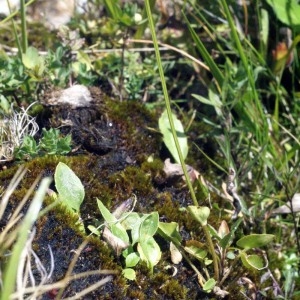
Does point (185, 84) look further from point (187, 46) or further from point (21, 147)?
point (21, 147)

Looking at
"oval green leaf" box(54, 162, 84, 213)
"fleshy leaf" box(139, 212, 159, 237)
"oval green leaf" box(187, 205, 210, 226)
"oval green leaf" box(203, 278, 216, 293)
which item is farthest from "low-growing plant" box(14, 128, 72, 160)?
"oval green leaf" box(203, 278, 216, 293)

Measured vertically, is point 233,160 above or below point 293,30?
below

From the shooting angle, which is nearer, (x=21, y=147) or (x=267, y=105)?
(x=21, y=147)

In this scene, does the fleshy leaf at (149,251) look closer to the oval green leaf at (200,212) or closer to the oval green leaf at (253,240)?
the oval green leaf at (200,212)

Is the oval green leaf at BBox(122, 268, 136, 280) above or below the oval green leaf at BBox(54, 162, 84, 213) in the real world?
below

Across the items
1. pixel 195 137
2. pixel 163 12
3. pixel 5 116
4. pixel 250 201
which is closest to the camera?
pixel 5 116

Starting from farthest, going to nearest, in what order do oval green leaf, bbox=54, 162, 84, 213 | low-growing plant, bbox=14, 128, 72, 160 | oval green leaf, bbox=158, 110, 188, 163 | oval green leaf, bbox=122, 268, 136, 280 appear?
oval green leaf, bbox=158, 110, 188, 163 < low-growing plant, bbox=14, 128, 72, 160 < oval green leaf, bbox=54, 162, 84, 213 < oval green leaf, bbox=122, 268, 136, 280

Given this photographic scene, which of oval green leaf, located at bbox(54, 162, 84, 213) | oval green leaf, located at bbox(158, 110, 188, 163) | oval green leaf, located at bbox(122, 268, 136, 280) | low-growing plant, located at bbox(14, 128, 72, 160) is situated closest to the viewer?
oval green leaf, located at bbox(122, 268, 136, 280)

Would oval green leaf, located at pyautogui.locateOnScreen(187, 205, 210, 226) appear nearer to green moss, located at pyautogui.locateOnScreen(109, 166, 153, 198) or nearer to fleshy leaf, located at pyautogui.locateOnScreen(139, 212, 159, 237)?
fleshy leaf, located at pyautogui.locateOnScreen(139, 212, 159, 237)

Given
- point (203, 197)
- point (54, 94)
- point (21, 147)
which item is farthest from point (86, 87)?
point (203, 197)

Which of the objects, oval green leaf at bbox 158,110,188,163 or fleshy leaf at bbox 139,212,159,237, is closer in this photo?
fleshy leaf at bbox 139,212,159,237
